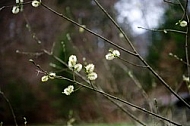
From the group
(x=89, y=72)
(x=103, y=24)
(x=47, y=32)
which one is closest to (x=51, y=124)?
(x=47, y=32)

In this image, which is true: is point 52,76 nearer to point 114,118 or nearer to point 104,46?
point 114,118

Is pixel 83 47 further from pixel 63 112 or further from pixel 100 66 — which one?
pixel 63 112

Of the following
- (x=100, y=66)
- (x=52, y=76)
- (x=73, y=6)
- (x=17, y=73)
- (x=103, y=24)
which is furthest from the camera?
(x=103, y=24)

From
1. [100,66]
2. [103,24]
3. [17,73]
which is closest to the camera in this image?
[17,73]

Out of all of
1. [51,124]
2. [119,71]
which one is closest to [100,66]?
[119,71]

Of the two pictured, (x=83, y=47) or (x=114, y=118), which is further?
(x=83, y=47)

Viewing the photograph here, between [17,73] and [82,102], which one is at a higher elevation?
[17,73]

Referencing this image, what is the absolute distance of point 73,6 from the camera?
7.75m

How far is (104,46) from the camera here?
26.2 feet

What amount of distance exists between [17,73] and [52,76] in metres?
4.59

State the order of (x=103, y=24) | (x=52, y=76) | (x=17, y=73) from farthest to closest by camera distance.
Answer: (x=103, y=24)
(x=17, y=73)
(x=52, y=76)

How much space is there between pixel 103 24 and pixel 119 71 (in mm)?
1547

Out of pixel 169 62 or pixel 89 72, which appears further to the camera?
pixel 169 62

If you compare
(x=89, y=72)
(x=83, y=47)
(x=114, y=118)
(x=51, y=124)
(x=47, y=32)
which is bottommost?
(x=51, y=124)
